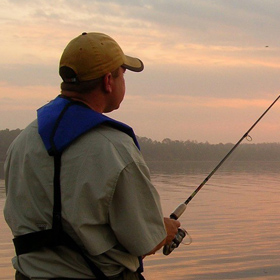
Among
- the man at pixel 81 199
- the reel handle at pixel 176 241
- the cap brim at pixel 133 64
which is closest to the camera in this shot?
the man at pixel 81 199

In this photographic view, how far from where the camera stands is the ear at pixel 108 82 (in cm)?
220

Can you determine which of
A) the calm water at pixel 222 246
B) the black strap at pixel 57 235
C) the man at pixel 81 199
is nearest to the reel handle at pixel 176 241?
the man at pixel 81 199

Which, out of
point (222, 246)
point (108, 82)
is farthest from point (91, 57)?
point (222, 246)

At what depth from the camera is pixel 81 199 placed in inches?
78.3

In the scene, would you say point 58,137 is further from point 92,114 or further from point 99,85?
point 99,85

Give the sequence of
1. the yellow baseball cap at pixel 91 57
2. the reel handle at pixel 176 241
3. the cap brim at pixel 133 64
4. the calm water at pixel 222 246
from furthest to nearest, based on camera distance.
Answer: the calm water at pixel 222 246 → the reel handle at pixel 176 241 → the cap brim at pixel 133 64 → the yellow baseball cap at pixel 91 57

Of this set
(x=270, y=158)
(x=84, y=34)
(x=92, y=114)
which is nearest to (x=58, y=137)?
(x=92, y=114)

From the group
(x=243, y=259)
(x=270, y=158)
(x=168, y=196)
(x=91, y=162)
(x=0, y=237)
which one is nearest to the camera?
(x=91, y=162)

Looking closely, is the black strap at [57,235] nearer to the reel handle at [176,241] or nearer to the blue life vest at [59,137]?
the blue life vest at [59,137]

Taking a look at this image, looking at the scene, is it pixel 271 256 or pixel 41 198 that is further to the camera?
pixel 271 256

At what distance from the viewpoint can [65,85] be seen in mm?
2219

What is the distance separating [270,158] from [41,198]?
6326 centimetres

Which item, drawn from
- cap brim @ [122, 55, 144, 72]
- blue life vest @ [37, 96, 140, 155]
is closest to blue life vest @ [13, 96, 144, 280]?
blue life vest @ [37, 96, 140, 155]

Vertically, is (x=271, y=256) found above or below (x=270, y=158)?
above
